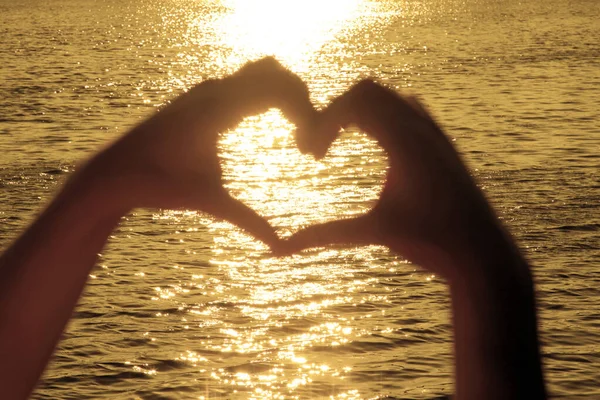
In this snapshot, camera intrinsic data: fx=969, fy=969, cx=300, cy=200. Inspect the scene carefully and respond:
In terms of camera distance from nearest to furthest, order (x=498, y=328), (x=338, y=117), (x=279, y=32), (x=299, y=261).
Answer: (x=498, y=328), (x=338, y=117), (x=299, y=261), (x=279, y=32)

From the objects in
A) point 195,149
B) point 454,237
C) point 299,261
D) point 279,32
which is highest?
point 279,32

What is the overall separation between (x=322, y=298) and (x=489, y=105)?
29.0 metres

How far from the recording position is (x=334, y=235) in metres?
1.50

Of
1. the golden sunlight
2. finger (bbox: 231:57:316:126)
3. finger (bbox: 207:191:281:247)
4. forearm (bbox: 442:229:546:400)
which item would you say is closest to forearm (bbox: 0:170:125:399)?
finger (bbox: 207:191:281:247)

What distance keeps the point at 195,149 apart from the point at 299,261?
20639 millimetres

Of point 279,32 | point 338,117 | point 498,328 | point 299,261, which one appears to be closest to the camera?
point 498,328

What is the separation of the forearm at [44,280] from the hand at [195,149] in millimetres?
50

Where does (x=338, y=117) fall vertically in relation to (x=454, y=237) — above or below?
above

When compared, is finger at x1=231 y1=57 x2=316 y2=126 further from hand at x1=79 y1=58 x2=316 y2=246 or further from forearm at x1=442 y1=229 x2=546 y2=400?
forearm at x1=442 y1=229 x2=546 y2=400

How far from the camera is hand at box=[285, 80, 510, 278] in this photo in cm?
136

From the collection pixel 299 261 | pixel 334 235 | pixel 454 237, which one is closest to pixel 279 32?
pixel 299 261

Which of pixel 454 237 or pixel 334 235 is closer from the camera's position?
pixel 454 237

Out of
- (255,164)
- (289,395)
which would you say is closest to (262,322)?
(289,395)

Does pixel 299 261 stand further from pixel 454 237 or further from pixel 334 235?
pixel 454 237
